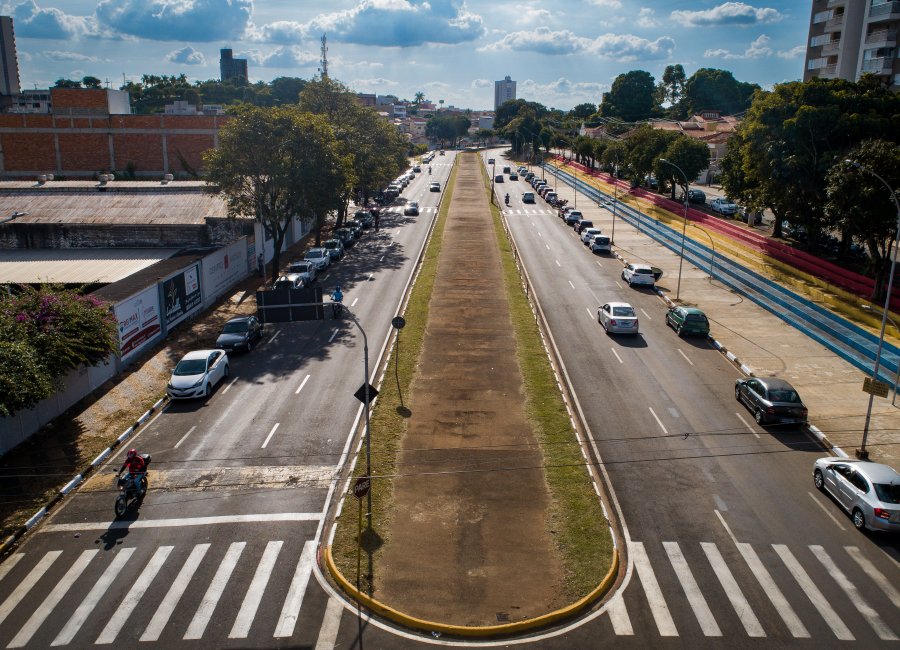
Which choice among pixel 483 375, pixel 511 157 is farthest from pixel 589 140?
pixel 483 375

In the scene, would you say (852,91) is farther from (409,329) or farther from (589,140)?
(589,140)

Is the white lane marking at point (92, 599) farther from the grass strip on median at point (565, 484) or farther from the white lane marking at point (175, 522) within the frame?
the grass strip on median at point (565, 484)

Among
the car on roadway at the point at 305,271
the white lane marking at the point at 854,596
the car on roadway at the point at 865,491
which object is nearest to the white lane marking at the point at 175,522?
the white lane marking at the point at 854,596

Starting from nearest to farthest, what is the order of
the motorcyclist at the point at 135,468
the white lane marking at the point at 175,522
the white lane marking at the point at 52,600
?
the white lane marking at the point at 52,600
the white lane marking at the point at 175,522
the motorcyclist at the point at 135,468

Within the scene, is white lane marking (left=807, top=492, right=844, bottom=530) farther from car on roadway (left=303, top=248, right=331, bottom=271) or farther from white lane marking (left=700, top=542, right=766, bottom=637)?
car on roadway (left=303, top=248, right=331, bottom=271)

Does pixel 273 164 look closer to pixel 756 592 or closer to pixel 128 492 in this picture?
pixel 128 492
